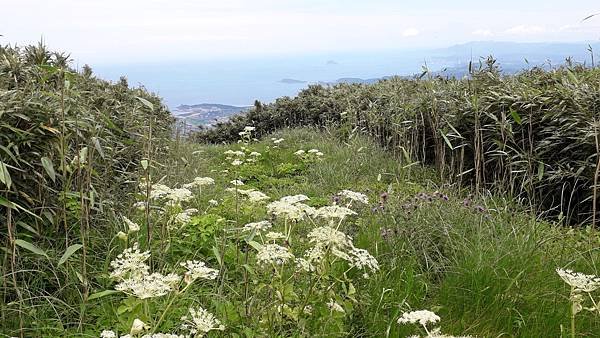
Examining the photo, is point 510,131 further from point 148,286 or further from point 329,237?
point 148,286

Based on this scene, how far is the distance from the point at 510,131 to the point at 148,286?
3256mm

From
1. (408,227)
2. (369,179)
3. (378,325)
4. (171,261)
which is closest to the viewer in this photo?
(378,325)

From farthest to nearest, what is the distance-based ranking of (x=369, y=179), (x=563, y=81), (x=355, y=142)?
(x=355, y=142)
(x=369, y=179)
(x=563, y=81)

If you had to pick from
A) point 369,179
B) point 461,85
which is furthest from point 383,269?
point 461,85

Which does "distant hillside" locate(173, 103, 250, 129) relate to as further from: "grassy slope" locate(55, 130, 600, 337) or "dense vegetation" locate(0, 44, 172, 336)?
"dense vegetation" locate(0, 44, 172, 336)

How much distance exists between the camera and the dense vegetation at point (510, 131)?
4.70 metres

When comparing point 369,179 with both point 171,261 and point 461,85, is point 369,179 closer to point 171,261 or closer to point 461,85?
point 461,85

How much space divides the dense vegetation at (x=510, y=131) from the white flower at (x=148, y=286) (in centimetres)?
230

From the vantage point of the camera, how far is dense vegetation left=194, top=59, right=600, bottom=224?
4699mm

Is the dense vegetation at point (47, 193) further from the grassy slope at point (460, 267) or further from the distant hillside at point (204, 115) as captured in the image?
the distant hillside at point (204, 115)

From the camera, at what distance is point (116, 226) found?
10.6ft

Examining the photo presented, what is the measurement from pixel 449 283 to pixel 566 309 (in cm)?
59

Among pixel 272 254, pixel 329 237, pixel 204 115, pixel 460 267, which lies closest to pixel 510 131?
pixel 460 267

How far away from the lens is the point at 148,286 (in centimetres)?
153
